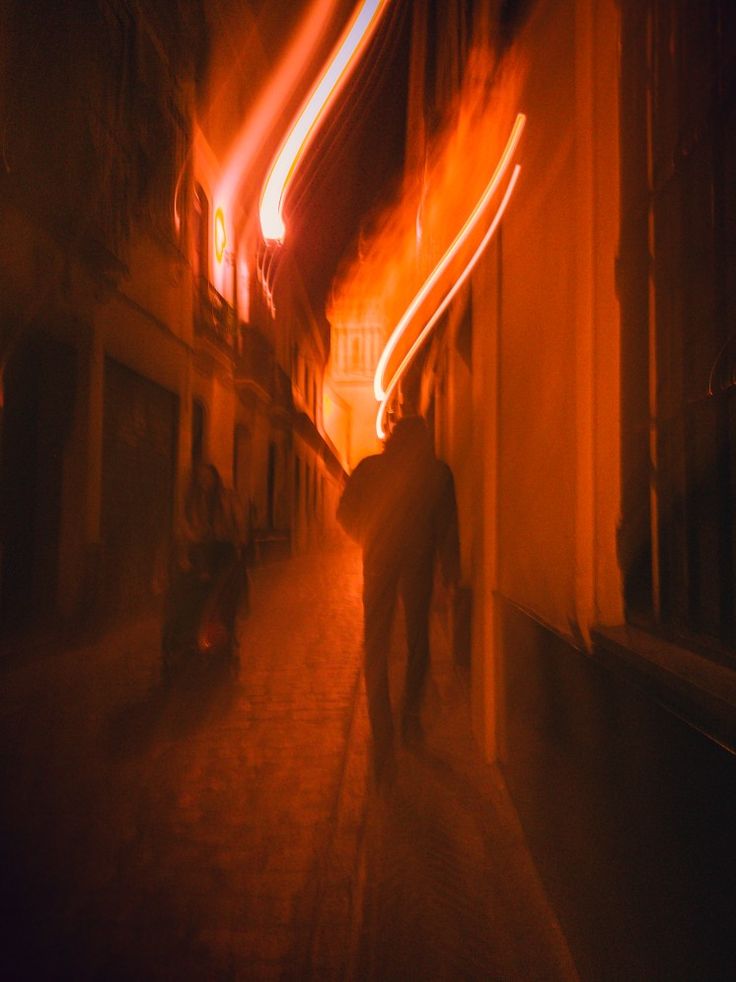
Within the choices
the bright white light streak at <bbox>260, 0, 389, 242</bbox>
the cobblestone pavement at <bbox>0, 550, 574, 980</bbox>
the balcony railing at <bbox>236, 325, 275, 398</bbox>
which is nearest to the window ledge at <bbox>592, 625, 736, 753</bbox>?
the cobblestone pavement at <bbox>0, 550, 574, 980</bbox>

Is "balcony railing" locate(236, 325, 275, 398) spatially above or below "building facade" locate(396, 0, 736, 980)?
above

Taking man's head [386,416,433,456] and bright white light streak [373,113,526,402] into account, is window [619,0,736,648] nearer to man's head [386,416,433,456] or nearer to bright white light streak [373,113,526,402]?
bright white light streak [373,113,526,402]

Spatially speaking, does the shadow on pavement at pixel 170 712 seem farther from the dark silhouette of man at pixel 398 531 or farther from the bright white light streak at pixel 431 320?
the bright white light streak at pixel 431 320

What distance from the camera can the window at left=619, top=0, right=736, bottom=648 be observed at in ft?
5.19

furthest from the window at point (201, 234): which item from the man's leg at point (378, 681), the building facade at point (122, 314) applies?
the man's leg at point (378, 681)

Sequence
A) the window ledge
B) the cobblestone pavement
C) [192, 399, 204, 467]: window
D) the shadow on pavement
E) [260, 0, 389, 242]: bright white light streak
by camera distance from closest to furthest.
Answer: the window ledge < the cobblestone pavement < [260, 0, 389, 242]: bright white light streak < the shadow on pavement < [192, 399, 204, 467]: window

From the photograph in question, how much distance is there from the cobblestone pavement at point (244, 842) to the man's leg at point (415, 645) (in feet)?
0.72

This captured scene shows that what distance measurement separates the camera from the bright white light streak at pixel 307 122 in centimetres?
288

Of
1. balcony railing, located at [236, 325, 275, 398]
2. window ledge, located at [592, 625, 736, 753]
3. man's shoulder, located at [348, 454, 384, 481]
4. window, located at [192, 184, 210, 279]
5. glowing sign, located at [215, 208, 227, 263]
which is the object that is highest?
window, located at [192, 184, 210, 279]

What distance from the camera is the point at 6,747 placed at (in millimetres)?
4344

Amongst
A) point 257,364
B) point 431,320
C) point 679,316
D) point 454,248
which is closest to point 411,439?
point 431,320

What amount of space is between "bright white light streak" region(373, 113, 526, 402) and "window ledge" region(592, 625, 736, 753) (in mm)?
2474

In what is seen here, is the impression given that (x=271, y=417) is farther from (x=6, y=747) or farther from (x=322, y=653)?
(x=6, y=747)

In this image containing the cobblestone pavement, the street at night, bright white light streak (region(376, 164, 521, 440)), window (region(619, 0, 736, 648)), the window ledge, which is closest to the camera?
the window ledge
